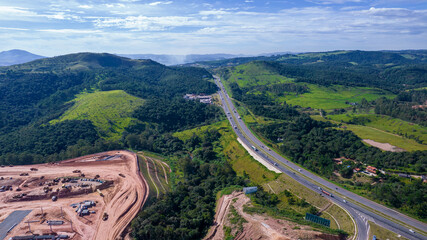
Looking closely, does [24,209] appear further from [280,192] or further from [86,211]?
[280,192]

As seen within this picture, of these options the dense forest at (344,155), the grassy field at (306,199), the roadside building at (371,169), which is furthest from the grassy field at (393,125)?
the grassy field at (306,199)

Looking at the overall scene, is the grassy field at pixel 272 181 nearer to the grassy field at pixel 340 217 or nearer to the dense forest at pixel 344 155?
the grassy field at pixel 340 217

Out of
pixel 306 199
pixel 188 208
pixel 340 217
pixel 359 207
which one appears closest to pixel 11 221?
pixel 188 208

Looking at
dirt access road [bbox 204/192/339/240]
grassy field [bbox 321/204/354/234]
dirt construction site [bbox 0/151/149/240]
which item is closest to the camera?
dirt access road [bbox 204/192/339/240]

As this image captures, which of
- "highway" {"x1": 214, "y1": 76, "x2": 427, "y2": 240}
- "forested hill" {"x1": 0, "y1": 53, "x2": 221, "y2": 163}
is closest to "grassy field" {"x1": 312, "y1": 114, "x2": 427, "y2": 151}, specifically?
"highway" {"x1": 214, "y1": 76, "x2": 427, "y2": 240}

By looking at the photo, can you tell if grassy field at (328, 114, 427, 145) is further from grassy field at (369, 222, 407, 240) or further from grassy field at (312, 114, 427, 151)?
grassy field at (369, 222, 407, 240)

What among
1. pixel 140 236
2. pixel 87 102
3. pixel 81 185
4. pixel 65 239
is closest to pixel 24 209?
pixel 81 185
